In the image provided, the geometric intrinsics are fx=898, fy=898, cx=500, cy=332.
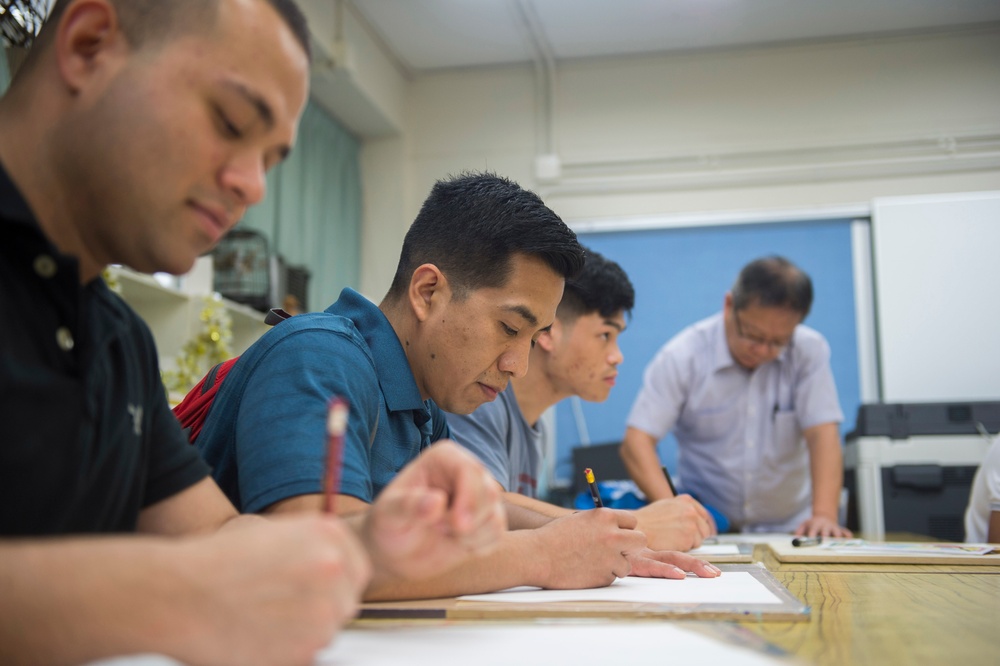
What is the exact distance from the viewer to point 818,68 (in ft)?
14.6

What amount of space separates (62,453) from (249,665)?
0.26m

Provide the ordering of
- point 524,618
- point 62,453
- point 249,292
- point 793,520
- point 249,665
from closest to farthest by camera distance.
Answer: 1. point 249,665
2. point 62,453
3. point 524,618
4. point 793,520
5. point 249,292

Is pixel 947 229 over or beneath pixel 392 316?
over

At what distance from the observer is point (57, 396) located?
68 centimetres

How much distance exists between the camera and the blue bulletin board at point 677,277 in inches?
170

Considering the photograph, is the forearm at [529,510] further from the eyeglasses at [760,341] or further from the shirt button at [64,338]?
the eyeglasses at [760,341]

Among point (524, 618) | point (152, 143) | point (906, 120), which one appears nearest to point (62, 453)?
point (152, 143)

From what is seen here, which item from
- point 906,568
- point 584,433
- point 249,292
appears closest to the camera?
point 906,568

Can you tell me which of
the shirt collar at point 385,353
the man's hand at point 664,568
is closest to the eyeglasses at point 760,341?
the man's hand at point 664,568

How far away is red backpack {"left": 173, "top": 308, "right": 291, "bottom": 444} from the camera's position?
3.99ft

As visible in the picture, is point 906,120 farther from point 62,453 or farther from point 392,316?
point 62,453

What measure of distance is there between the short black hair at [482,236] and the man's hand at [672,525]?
0.55m

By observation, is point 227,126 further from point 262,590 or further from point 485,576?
point 485,576

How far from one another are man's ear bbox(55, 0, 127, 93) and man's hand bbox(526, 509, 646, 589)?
0.67m
